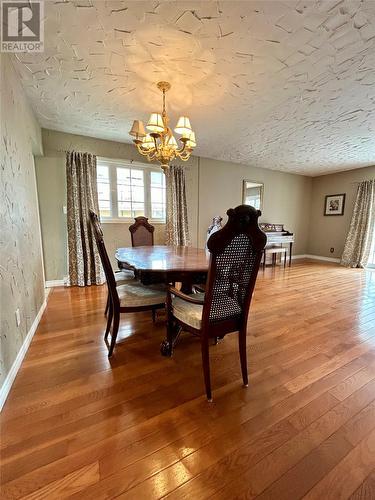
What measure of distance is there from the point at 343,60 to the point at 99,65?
2075mm

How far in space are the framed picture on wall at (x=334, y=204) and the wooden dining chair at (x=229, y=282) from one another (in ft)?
20.0

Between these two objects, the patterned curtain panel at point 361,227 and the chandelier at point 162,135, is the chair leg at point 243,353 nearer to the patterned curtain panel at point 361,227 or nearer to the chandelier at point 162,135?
the chandelier at point 162,135

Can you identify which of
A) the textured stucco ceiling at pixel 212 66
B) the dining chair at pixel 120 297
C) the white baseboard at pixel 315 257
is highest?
the textured stucco ceiling at pixel 212 66

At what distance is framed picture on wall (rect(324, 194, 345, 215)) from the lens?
603cm

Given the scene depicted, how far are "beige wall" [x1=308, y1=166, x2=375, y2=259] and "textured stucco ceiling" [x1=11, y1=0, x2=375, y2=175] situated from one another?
270 cm

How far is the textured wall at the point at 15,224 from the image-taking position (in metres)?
1.51

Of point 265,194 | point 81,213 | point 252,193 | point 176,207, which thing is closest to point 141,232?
point 81,213

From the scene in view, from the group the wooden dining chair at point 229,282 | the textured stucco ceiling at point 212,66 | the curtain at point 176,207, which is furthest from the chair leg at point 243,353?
the curtain at point 176,207

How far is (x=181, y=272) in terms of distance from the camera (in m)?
1.70

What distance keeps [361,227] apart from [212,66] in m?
5.51

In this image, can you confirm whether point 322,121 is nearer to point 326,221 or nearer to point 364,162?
point 364,162

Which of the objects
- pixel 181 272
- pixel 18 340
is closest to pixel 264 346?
pixel 181 272

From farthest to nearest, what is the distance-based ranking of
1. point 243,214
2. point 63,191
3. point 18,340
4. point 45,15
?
point 63,191, point 18,340, point 45,15, point 243,214

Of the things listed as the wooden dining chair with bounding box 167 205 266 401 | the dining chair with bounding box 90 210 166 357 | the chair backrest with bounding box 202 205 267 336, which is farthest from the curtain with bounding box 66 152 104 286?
the chair backrest with bounding box 202 205 267 336
